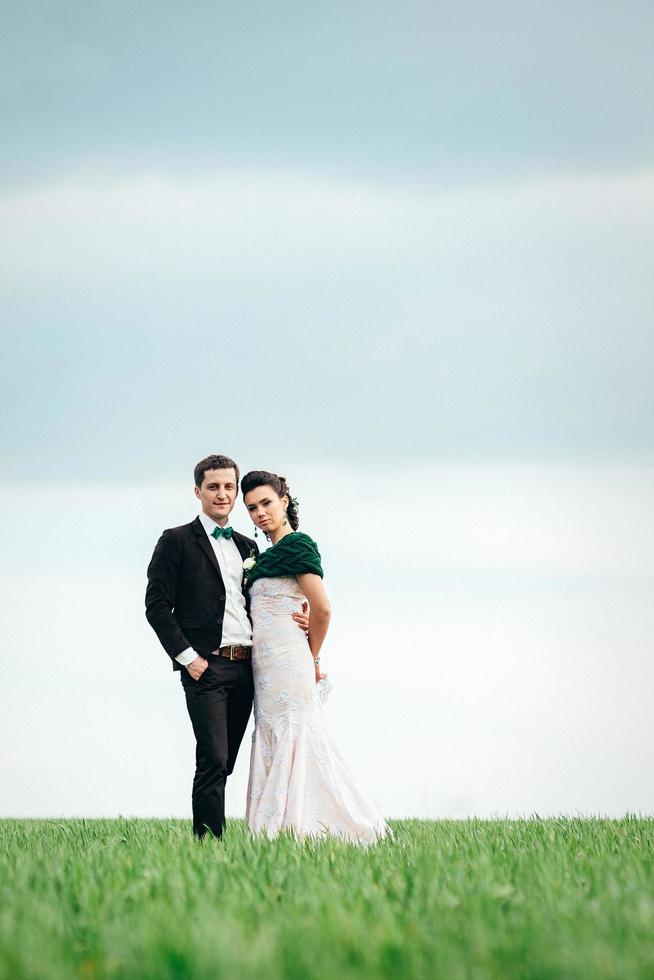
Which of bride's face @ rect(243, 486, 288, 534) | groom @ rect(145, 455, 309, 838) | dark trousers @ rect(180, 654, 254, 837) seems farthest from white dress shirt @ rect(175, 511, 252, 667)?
bride's face @ rect(243, 486, 288, 534)

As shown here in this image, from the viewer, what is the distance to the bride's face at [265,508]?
23.3 ft

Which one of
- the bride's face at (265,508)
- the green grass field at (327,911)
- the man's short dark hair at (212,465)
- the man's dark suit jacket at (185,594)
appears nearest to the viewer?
the green grass field at (327,911)

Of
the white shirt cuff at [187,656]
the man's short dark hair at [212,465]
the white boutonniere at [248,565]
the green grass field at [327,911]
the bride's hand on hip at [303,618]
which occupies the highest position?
the man's short dark hair at [212,465]

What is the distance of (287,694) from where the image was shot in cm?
704

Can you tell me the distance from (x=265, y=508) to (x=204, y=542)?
0.49m

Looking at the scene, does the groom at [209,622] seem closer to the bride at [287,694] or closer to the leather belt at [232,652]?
the leather belt at [232,652]

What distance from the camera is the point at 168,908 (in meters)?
4.00

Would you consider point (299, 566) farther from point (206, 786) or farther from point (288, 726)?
point (206, 786)

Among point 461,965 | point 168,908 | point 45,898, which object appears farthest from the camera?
point 45,898

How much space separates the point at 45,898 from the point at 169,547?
10.0ft

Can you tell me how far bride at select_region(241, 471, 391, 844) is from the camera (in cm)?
700

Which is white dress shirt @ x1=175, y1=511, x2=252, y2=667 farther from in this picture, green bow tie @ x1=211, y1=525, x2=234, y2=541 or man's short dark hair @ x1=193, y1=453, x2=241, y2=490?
man's short dark hair @ x1=193, y1=453, x2=241, y2=490

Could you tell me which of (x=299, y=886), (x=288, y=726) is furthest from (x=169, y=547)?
(x=299, y=886)

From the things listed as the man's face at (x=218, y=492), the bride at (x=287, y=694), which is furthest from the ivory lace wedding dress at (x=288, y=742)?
the man's face at (x=218, y=492)
